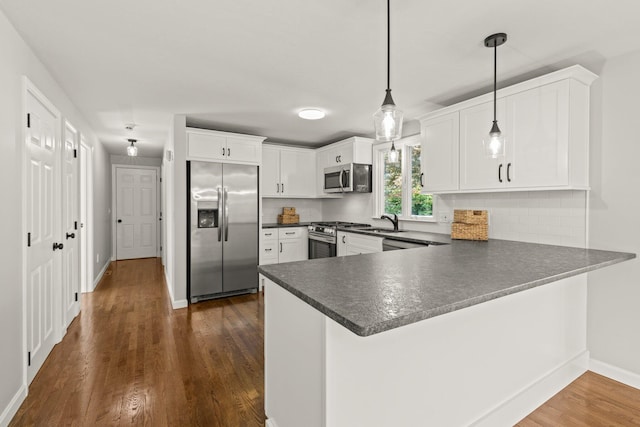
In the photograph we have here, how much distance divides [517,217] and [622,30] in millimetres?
1515

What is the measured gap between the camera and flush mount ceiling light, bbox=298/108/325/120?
3660 mm

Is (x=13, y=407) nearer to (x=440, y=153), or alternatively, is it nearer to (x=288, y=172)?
(x=440, y=153)

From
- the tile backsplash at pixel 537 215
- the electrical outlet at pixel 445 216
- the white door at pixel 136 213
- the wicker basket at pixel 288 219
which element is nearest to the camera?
the tile backsplash at pixel 537 215

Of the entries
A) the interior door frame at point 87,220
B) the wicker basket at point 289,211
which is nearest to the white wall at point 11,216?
the interior door frame at point 87,220

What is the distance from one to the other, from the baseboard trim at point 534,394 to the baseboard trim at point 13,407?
2.62 metres

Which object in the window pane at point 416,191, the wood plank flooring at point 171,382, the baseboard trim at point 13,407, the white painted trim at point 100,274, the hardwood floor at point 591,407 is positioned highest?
the window pane at point 416,191

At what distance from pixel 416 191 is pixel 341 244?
123 centimetres

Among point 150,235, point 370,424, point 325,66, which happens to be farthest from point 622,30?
point 150,235

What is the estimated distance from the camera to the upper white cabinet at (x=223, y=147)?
160 inches

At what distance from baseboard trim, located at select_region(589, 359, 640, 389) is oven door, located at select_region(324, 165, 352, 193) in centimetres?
321

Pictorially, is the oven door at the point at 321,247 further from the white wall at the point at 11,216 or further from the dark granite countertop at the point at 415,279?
the white wall at the point at 11,216

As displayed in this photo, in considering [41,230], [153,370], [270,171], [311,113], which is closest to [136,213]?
[270,171]

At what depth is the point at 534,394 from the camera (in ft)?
6.84

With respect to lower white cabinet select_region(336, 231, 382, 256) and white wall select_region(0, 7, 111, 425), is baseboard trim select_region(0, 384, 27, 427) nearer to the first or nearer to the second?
white wall select_region(0, 7, 111, 425)
